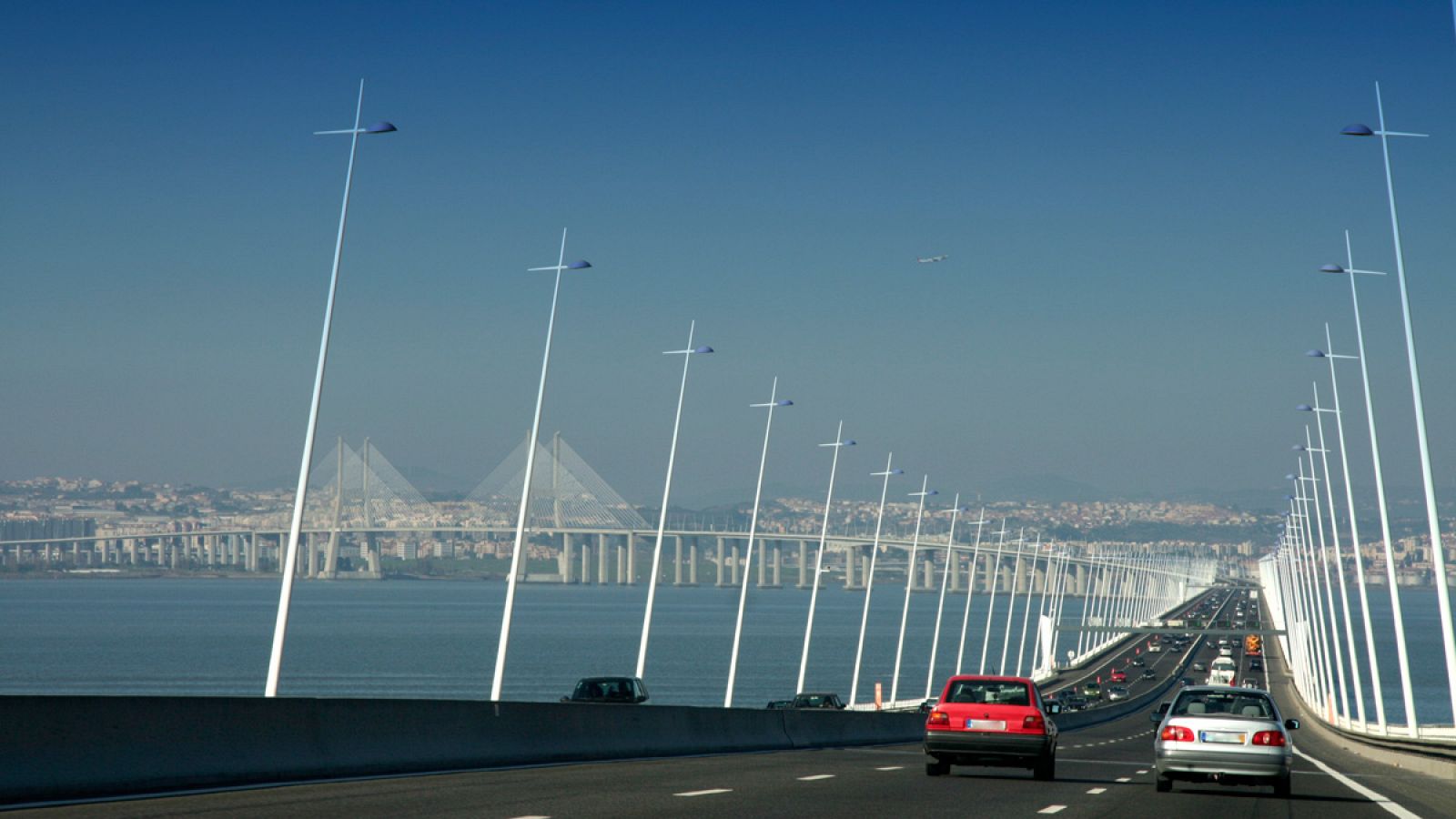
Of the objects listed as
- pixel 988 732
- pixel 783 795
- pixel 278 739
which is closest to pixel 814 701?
pixel 988 732

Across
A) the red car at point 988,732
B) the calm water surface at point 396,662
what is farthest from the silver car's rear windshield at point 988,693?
the calm water surface at point 396,662

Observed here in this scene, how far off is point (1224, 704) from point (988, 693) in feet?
11.3

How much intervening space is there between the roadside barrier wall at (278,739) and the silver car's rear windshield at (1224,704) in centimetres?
812

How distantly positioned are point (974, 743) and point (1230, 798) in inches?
143

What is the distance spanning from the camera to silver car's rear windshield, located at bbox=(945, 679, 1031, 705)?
25266 millimetres

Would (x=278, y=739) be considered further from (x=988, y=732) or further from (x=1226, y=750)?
(x=1226, y=750)

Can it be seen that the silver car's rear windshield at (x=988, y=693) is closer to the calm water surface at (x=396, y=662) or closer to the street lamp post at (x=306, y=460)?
the street lamp post at (x=306, y=460)

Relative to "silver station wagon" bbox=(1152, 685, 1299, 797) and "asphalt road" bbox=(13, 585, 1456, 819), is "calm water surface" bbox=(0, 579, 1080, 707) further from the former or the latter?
"silver station wagon" bbox=(1152, 685, 1299, 797)

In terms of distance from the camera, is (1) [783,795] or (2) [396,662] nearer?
(1) [783,795]

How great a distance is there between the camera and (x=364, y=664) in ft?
431

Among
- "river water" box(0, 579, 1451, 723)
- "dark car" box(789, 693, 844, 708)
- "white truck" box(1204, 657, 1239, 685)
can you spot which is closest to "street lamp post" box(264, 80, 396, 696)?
"dark car" box(789, 693, 844, 708)

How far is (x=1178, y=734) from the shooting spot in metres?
22.1

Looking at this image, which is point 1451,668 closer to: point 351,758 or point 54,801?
point 351,758

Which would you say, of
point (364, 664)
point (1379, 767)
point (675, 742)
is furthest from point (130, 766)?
point (364, 664)
